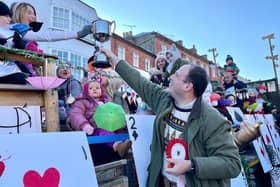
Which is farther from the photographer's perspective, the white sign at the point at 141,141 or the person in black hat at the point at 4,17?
the person in black hat at the point at 4,17

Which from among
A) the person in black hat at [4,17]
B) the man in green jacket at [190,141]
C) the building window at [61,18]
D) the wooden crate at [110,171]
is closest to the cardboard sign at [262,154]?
the man in green jacket at [190,141]

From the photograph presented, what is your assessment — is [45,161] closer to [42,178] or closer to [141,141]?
[42,178]

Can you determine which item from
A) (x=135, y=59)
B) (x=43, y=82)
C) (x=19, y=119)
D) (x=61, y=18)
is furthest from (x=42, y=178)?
(x=135, y=59)

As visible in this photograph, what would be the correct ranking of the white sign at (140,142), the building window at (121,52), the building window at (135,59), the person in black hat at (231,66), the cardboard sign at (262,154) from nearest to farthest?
the white sign at (140,142) → the cardboard sign at (262,154) → the person in black hat at (231,66) → the building window at (121,52) → the building window at (135,59)

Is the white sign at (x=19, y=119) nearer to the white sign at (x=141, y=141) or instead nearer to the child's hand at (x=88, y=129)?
the child's hand at (x=88, y=129)

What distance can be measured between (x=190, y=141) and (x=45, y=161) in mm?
863

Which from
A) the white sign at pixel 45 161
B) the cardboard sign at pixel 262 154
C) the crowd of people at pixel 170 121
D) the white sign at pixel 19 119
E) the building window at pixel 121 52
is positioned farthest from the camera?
the building window at pixel 121 52

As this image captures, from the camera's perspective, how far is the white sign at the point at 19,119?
4.55 ft

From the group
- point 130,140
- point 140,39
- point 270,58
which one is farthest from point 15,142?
point 140,39

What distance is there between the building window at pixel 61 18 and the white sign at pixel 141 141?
11.4m

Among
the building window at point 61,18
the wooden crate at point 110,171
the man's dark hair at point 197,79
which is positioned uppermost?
the building window at point 61,18

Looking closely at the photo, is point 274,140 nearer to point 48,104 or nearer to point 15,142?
point 48,104

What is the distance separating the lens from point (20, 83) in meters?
1.60

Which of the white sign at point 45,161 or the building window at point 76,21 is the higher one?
the building window at point 76,21
